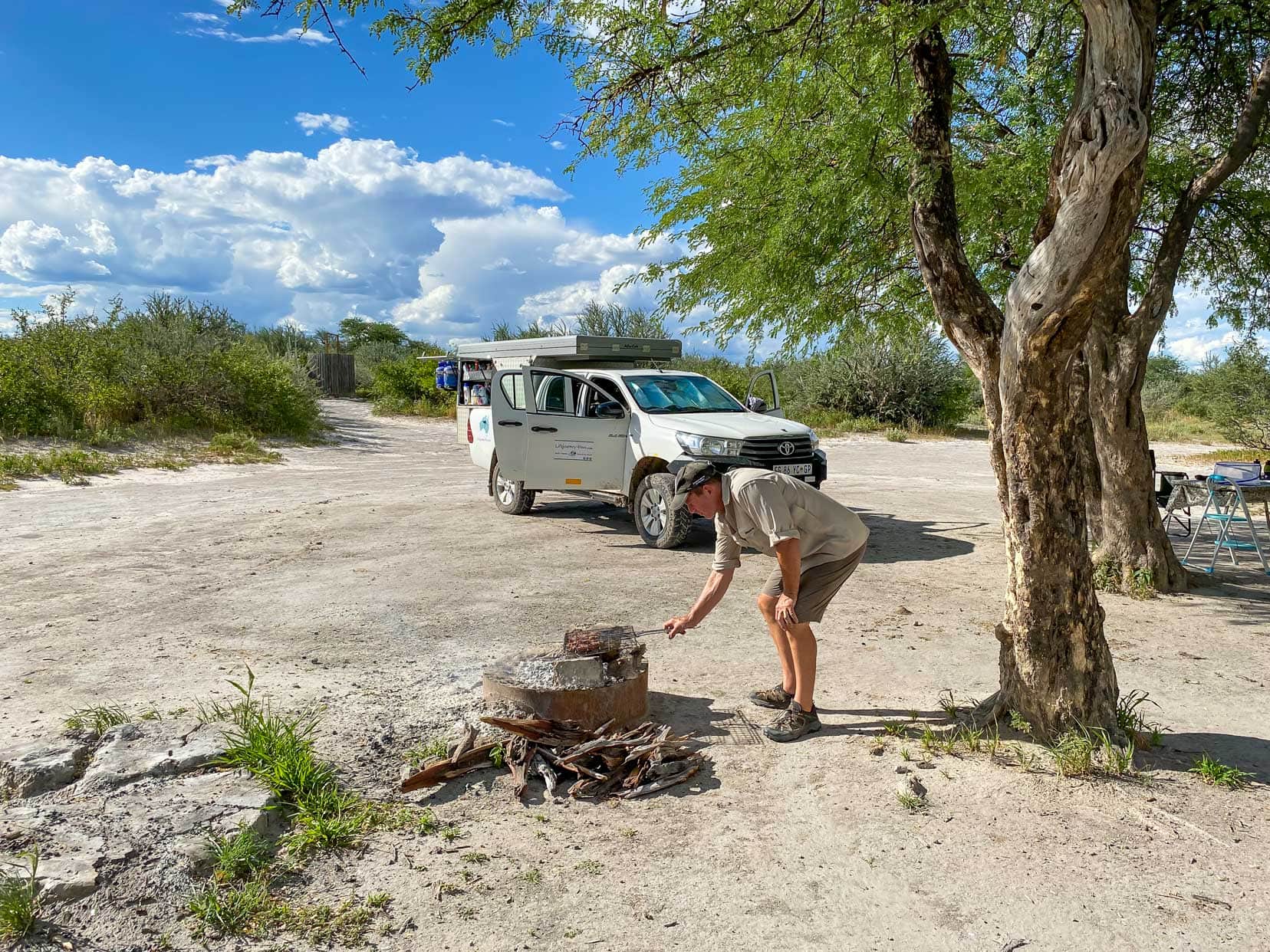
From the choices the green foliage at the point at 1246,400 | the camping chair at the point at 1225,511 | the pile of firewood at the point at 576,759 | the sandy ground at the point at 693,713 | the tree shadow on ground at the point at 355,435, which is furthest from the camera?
the tree shadow on ground at the point at 355,435

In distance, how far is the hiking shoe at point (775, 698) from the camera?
204 inches

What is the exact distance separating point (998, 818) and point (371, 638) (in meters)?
4.28

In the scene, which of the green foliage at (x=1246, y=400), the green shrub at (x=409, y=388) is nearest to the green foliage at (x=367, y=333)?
the green shrub at (x=409, y=388)

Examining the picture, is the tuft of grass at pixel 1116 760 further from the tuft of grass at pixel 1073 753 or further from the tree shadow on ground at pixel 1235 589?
the tree shadow on ground at pixel 1235 589

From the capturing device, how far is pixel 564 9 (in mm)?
5566

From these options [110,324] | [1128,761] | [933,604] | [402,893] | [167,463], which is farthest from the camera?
[110,324]

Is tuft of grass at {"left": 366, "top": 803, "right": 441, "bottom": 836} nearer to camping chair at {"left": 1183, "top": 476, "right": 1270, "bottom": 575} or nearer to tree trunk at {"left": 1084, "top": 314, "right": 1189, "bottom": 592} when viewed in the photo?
tree trunk at {"left": 1084, "top": 314, "right": 1189, "bottom": 592}

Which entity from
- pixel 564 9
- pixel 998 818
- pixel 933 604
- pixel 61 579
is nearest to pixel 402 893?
pixel 998 818

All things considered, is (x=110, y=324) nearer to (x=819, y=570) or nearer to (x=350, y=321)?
(x=819, y=570)

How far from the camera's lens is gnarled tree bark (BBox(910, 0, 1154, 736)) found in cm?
396

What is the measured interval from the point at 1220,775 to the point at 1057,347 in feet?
6.91

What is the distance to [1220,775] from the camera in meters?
4.27

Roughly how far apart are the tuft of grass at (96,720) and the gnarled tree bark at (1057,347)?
4.42 m

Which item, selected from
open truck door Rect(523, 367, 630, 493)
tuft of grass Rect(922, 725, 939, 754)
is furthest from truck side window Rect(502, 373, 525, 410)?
tuft of grass Rect(922, 725, 939, 754)
